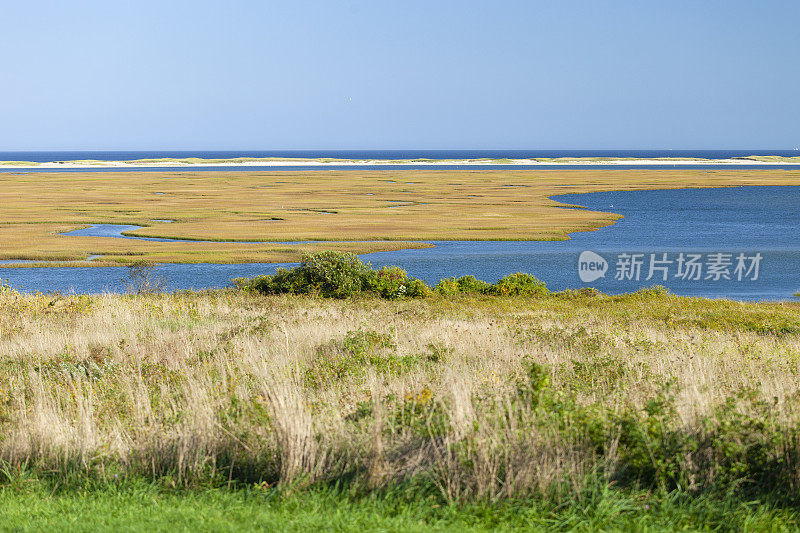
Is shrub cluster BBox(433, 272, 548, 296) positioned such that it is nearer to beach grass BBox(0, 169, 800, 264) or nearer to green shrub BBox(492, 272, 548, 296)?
green shrub BBox(492, 272, 548, 296)

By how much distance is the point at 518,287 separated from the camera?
29.8m

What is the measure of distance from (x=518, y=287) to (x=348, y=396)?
2110cm

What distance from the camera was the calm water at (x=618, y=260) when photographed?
37719 millimetres

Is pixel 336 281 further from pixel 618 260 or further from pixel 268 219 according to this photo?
pixel 268 219

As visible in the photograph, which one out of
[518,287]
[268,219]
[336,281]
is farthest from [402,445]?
[268,219]

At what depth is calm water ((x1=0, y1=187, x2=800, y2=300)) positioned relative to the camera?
37719 mm

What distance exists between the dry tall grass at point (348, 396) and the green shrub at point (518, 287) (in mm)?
12325

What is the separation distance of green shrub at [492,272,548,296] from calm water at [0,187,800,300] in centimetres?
694

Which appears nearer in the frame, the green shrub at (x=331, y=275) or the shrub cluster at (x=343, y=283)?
the green shrub at (x=331, y=275)

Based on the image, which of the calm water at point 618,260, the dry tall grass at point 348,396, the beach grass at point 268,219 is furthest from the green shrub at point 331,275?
the beach grass at point 268,219

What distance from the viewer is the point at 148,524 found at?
6.15 meters

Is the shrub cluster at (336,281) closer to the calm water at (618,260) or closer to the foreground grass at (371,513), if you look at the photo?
the calm water at (618,260)

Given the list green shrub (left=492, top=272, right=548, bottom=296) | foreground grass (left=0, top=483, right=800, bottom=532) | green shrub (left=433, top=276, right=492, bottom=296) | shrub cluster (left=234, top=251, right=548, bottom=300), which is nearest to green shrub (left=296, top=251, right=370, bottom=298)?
shrub cluster (left=234, top=251, right=548, bottom=300)

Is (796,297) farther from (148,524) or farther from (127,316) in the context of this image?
(148,524)
